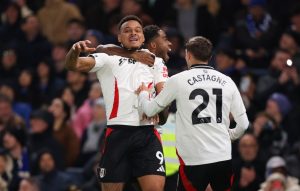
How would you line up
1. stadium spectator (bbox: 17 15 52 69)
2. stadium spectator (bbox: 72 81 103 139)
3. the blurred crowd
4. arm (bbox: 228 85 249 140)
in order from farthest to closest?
stadium spectator (bbox: 17 15 52 69), stadium spectator (bbox: 72 81 103 139), the blurred crowd, arm (bbox: 228 85 249 140)

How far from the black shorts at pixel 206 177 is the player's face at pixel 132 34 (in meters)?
1.30

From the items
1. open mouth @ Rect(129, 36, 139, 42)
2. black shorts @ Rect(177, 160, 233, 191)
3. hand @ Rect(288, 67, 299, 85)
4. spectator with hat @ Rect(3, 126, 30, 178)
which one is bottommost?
spectator with hat @ Rect(3, 126, 30, 178)

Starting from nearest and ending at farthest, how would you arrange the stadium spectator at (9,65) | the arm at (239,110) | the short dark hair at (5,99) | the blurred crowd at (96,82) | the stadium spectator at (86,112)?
the arm at (239,110) → the blurred crowd at (96,82) → the stadium spectator at (86,112) → the short dark hair at (5,99) → the stadium spectator at (9,65)

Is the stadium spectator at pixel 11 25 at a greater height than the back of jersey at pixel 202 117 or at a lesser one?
greater

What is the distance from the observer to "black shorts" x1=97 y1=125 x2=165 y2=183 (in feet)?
34.1

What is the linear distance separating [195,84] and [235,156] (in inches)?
182

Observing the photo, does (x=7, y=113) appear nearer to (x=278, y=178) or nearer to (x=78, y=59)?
(x=278, y=178)

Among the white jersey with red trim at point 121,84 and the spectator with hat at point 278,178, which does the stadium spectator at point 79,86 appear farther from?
the white jersey with red trim at point 121,84

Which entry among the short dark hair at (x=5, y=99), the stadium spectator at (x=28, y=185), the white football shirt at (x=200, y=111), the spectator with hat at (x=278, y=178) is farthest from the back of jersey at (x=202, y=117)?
the short dark hair at (x=5, y=99)

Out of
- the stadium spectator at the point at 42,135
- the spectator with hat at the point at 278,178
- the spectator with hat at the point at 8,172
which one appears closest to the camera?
the spectator with hat at the point at 278,178

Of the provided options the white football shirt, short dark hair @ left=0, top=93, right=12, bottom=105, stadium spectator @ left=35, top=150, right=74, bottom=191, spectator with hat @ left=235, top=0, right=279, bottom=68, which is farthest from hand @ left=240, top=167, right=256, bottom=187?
short dark hair @ left=0, top=93, right=12, bottom=105

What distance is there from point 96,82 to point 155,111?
22.4 feet

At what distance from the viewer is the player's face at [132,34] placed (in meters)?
10.5

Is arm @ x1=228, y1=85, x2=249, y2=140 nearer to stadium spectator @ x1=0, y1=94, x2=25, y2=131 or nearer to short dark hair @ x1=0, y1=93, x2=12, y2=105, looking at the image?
stadium spectator @ x1=0, y1=94, x2=25, y2=131
